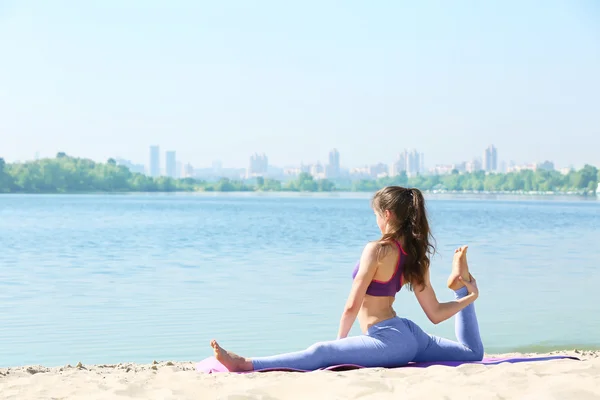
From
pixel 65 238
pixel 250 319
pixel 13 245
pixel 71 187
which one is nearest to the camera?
pixel 250 319

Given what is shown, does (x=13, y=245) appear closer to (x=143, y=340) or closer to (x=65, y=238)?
(x=65, y=238)

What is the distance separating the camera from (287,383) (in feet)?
16.5

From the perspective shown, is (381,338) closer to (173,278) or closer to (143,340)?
(143,340)

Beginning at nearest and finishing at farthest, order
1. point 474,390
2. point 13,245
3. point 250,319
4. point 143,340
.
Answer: point 474,390 → point 143,340 → point 250,319 → point 13,245

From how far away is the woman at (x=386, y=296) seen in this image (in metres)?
5.43

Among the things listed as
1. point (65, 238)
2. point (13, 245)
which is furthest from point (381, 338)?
point (65, 238)

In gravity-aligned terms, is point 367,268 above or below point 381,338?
above

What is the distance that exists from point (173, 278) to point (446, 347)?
1072cm

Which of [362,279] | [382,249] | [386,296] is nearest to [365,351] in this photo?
[386,296]

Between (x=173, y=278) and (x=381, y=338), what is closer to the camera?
(x=381, y=338)

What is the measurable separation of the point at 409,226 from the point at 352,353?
89 cm

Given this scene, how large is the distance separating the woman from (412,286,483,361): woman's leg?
4.0 inches

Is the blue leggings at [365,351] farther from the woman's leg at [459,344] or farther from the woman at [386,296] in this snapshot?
the woman's leg at [459,344]

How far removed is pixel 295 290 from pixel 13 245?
15755mm
